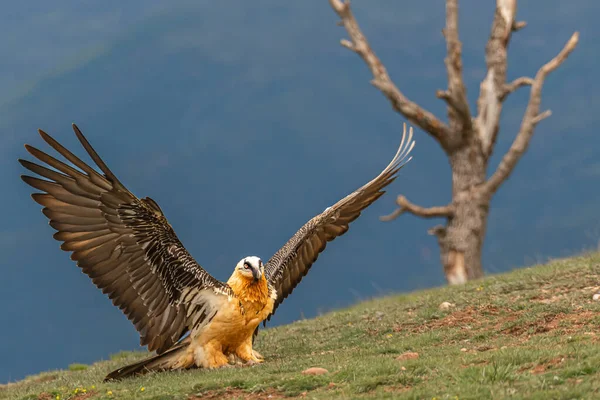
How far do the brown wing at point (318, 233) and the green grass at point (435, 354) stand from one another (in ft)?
3.63

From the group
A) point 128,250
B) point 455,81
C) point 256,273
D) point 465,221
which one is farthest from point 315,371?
point 455,81

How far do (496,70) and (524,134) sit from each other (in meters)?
2.25

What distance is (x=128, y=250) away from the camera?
10.2 meters

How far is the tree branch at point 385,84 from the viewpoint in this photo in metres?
24.0

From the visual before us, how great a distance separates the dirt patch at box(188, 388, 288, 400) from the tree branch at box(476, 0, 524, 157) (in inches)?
697

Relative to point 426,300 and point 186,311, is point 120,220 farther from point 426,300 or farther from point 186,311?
point 426,300

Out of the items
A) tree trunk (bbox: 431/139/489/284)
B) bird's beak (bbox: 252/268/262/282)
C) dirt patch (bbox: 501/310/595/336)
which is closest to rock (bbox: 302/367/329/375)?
bird's beak (bbox: 252/268/262/282)

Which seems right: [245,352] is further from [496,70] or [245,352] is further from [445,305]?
[496,70]

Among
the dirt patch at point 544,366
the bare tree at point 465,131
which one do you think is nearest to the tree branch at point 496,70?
the bare tree at point 465,131

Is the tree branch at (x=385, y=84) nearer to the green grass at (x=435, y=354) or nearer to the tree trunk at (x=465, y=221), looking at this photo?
the tree trunk at (x=465, y=221)

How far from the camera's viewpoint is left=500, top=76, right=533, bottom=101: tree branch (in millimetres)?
25219

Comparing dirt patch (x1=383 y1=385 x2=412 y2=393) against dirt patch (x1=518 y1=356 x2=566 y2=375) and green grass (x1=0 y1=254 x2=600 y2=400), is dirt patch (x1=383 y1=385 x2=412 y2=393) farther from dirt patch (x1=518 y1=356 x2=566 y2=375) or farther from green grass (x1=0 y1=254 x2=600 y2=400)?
→ dirt patch (x1=518 y1=356 x2=566 y2=375)

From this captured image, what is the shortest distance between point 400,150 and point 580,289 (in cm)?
365

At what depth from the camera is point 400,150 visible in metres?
13.1
